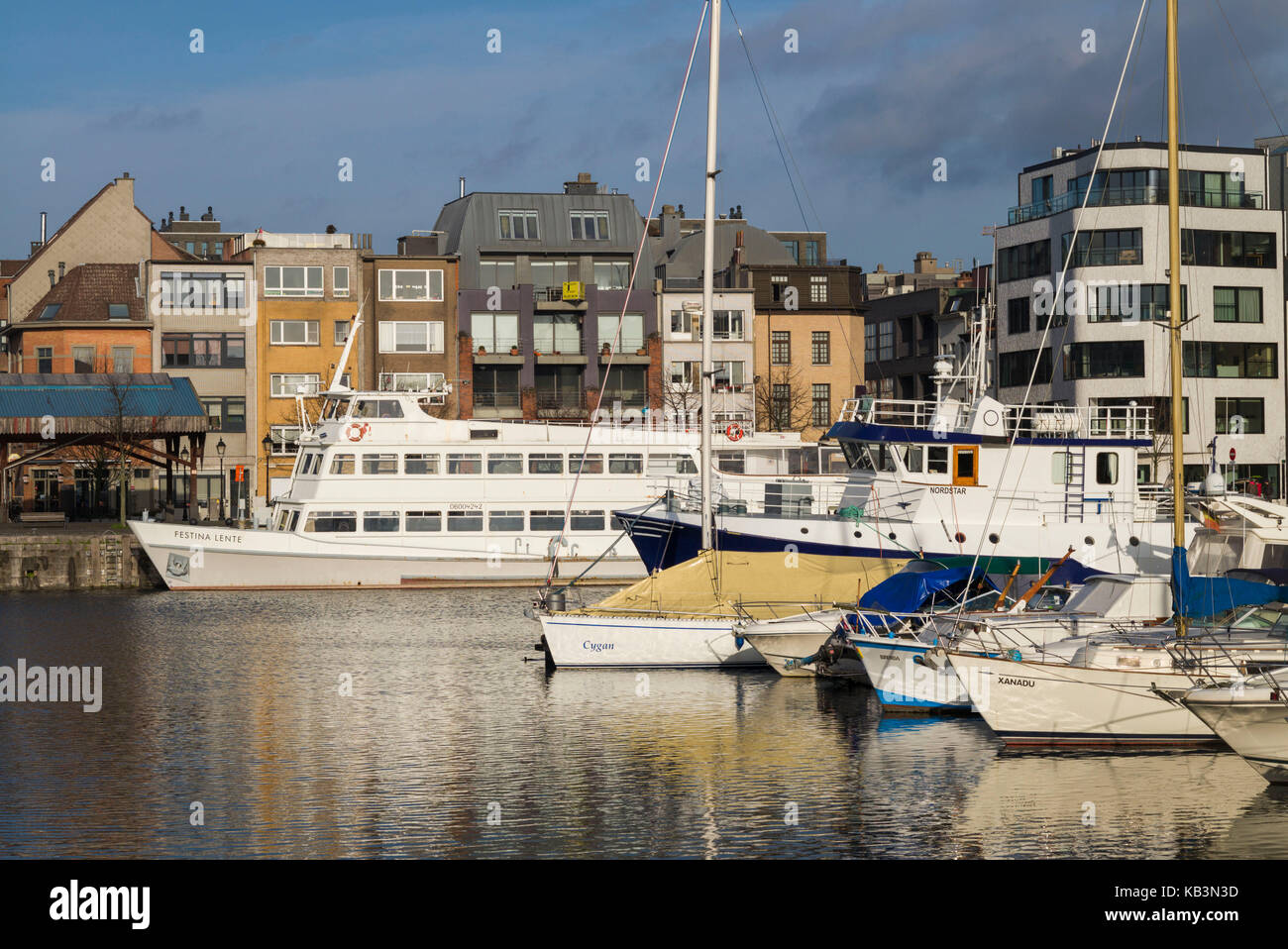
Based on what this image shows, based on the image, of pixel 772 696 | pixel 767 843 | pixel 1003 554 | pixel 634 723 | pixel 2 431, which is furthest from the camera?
pixel 2 431

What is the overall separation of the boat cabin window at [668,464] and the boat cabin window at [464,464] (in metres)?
6.80

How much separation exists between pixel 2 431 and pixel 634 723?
49.0 metres

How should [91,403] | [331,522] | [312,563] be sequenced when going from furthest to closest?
[91,403]
[331,522]
[312,563]

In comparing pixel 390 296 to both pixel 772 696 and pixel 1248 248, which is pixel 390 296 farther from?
pixel 772 696

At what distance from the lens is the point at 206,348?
296 ft

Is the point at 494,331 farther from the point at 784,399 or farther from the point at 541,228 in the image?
the point at 784,399

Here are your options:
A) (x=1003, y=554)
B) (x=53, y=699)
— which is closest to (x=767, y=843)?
(x=53, y=699)

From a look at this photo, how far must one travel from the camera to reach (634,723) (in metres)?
30.9

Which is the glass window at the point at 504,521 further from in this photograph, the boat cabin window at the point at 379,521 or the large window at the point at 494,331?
the large window at the point at 494,331

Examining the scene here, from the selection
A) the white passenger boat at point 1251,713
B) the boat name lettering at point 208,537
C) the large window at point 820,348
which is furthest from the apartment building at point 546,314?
the white passenger boat at point 1251,713

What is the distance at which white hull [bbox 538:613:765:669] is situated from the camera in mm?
36250

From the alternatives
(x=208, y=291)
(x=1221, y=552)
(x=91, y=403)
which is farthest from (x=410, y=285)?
(x=1221, y=552)

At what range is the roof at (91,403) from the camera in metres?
71.8

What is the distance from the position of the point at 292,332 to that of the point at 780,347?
2877cm
